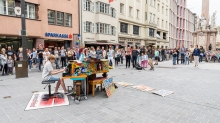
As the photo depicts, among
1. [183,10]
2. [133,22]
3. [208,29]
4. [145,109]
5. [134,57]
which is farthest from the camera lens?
[183,10]

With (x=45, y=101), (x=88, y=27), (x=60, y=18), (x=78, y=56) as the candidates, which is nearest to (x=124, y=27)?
(x=88, y=27)

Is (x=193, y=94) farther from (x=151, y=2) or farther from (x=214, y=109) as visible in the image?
(x=151, y=2)

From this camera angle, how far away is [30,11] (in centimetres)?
1820

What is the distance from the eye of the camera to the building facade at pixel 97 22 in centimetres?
2402

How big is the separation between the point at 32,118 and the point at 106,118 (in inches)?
73.0

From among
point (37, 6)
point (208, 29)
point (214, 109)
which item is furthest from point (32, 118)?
point (208, 29)

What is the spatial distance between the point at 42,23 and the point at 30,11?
5.80 feet

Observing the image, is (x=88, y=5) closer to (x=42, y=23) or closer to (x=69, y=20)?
(x=69, y=20)

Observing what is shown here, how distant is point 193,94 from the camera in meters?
6.28

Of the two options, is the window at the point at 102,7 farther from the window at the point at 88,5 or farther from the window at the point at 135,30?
the window at the point at 135,30

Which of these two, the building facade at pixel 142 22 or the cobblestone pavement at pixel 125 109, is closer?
the cobblestone pavement at pixel 125 109

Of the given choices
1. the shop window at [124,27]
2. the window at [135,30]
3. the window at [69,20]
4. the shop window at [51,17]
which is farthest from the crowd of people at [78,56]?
the window at [135,30]

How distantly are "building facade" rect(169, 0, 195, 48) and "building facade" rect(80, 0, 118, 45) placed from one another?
29.8m

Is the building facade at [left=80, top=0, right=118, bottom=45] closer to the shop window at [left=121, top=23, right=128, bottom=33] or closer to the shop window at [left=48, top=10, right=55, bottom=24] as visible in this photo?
the shop window at [left=121, top=23, right=128, bottom=33]
